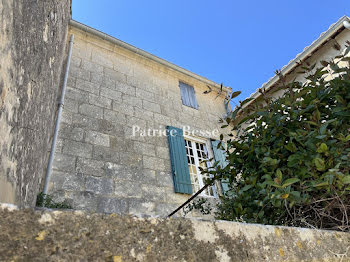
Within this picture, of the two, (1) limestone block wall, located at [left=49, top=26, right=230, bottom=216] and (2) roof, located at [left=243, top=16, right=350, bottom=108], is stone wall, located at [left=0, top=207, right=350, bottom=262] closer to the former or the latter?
(1) limestone block wall, located at [left=49, top=26, right=230, bottom=216]

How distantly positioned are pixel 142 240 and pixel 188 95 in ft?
19.9

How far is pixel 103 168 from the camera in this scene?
4.02m

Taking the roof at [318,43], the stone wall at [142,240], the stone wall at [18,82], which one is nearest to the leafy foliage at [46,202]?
the stone wall at [18,82]

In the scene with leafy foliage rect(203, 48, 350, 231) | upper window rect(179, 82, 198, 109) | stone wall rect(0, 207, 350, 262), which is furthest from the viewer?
upper window rect(179, 82, 198, 109)

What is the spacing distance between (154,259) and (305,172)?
102 centimetres

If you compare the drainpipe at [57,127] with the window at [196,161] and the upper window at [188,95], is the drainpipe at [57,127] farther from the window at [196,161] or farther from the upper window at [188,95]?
the upper window at [188,95]

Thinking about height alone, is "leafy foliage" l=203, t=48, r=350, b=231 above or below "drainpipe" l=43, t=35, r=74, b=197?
below

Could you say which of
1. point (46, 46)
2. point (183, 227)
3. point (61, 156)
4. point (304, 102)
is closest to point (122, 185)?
point (61, 156)

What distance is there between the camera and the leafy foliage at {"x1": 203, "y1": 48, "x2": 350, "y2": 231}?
1.26m

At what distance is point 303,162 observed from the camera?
1.40 meters

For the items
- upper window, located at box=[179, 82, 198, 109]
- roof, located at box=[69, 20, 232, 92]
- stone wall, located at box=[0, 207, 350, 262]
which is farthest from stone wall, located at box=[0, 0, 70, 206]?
upper window, located at box=[179, 82, 198, 109]

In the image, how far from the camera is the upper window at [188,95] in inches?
251

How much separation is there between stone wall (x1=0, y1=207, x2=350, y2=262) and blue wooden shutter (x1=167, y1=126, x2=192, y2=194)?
12.3ft

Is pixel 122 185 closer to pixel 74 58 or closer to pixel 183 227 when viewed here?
pixel 74 58
